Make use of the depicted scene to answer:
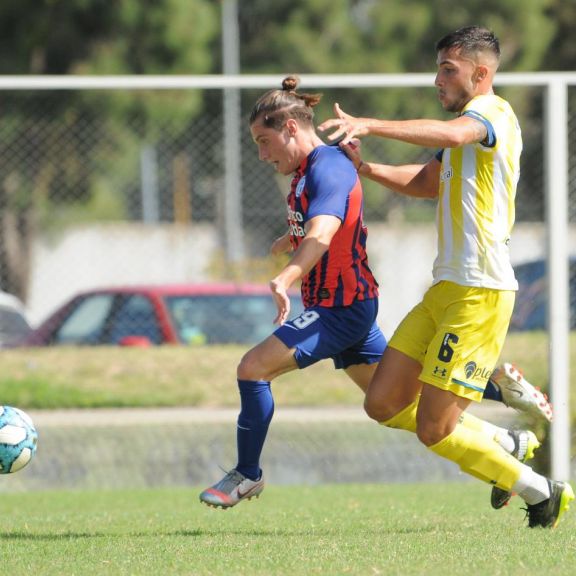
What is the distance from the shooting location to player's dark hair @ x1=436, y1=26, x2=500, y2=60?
5.58 meters

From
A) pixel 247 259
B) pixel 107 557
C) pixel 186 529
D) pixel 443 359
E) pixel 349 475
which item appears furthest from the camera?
pixel 247 259

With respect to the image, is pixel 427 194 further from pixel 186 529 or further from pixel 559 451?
pixel 559 451

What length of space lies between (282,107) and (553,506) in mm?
2229

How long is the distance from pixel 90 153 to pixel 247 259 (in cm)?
232

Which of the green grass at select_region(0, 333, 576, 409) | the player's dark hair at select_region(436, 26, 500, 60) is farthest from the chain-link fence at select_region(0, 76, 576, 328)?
the player's dark hair at select_region(436, 26, 500, 60)

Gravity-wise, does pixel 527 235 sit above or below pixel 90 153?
below

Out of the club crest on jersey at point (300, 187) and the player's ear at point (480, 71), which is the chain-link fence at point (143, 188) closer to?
the club crest on jersey at point (300, 187)

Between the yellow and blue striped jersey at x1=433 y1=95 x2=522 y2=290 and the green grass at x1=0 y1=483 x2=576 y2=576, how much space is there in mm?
1173

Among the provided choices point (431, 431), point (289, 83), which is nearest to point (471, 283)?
point (431, 431)

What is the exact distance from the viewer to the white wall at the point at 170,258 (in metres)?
14.5

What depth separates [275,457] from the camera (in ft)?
34.9

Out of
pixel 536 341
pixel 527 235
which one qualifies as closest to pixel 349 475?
pixel 536 341

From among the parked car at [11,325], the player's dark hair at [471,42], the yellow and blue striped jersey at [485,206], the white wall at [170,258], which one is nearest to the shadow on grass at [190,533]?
the yellow and blue striped jersey at [485,206]

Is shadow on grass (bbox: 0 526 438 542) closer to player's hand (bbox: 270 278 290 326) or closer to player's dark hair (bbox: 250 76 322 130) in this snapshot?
player's hand (bbox: 270 278 290 326)
